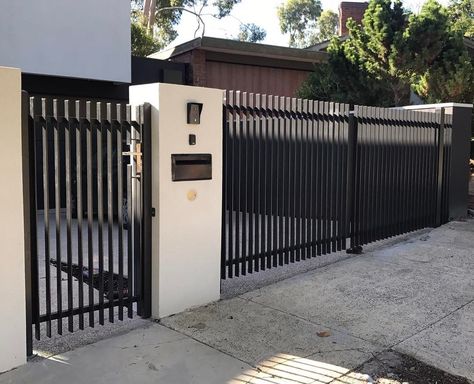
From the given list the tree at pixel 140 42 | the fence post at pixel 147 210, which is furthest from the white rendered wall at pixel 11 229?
the tree at pixel 140 42

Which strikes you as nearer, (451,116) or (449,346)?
(449,346)

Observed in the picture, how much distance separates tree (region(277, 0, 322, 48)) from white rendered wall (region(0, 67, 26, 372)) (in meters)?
51.0

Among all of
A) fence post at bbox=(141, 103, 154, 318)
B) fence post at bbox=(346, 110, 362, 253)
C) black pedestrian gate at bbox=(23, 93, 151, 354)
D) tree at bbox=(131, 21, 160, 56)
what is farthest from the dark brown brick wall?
black pedestrian gate at bbox=(23, 93, 151, 354)

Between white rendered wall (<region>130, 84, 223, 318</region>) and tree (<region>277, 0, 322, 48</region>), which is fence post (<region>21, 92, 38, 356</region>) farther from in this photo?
tree (<region>277, 0, 322, 48</region>)

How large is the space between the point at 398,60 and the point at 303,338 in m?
8.80

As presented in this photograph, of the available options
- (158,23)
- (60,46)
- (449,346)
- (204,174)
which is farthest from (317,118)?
(158,23)

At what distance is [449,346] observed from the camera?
4262 millimetres

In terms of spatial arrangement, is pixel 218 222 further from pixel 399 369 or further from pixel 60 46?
pixel 60 46

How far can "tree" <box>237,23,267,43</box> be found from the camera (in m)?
42.9

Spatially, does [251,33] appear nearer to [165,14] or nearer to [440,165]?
[165,14]

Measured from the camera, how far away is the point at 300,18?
52.8 metres

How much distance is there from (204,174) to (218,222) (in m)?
0.52

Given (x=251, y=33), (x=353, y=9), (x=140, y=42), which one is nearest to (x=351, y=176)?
(x=140, y=42)

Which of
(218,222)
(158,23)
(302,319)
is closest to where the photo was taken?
(302,319)
